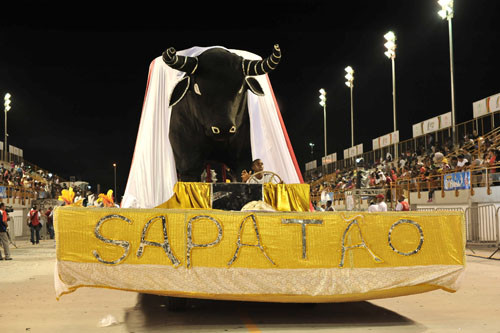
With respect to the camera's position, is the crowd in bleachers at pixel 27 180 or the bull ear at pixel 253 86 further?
the crowd in bleachers at pixel 27 180

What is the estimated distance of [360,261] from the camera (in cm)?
545

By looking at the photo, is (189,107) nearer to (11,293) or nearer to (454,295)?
(11,293)

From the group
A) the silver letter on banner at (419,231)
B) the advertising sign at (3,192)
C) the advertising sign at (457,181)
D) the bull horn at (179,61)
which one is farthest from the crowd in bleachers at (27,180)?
the silver letter on banner at (419,231)

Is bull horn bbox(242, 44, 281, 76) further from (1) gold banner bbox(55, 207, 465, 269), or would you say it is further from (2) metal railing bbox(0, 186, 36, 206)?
(2) metal railing bbox(0, 186, 36, 206)

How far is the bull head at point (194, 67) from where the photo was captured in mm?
7477

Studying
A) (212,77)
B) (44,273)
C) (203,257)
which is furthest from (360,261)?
(44,273)

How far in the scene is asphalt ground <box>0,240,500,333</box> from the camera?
5316 millimetres

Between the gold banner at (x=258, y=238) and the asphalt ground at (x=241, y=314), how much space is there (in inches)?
24.4

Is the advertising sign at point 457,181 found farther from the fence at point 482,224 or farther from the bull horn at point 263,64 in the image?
the bull horn at point 263,64

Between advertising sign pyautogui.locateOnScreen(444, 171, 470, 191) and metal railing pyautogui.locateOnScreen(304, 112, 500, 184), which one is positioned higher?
metal railing pyautogui.locateOnScreen(304, 112, 500, 184)

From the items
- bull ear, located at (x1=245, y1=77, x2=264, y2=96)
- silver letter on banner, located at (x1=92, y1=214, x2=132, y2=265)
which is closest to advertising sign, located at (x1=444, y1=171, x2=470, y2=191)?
bull ear, located at (x1=245, y1=77, x2=264, y2=96)

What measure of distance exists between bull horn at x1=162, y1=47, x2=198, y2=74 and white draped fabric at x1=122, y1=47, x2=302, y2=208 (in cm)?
64

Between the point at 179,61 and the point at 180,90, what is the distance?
55 cm

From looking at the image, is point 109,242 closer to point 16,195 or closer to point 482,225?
point 482,225
